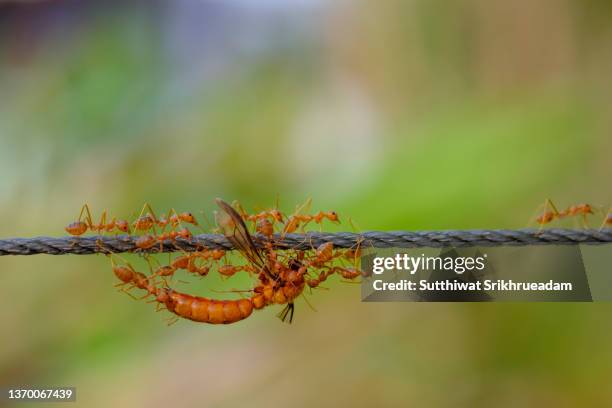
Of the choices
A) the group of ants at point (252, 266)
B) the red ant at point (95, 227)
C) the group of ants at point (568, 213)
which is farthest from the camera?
the group of ants at point (568, 213)

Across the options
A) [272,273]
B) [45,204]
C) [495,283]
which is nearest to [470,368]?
[495,283]

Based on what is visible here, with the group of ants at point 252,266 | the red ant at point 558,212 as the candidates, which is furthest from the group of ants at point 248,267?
the red ant at point 558,212

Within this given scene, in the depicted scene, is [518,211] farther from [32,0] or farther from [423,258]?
[32,0]

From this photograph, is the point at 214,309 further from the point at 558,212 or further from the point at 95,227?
the point at 558,212

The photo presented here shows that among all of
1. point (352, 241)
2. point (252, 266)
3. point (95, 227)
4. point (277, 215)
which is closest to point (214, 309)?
point (252, 266)

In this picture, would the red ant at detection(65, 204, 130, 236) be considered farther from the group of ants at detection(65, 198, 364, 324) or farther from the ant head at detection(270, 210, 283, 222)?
the ant head at detection(270, 210, 283, 222)

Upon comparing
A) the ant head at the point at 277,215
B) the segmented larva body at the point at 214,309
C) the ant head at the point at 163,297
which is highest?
the ant head at the point at 277,215

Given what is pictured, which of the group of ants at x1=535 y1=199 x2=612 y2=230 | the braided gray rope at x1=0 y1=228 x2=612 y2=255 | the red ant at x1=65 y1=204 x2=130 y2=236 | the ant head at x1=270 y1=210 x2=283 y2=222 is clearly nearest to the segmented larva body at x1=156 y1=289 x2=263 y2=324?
the braided gray rope at x1=0 y1=228 x2=612 y2=255

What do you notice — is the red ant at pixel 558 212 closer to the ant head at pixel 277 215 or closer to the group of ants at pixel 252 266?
the group of ants at pixel 252 266

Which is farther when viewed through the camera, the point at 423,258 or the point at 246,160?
the point at 246,160
